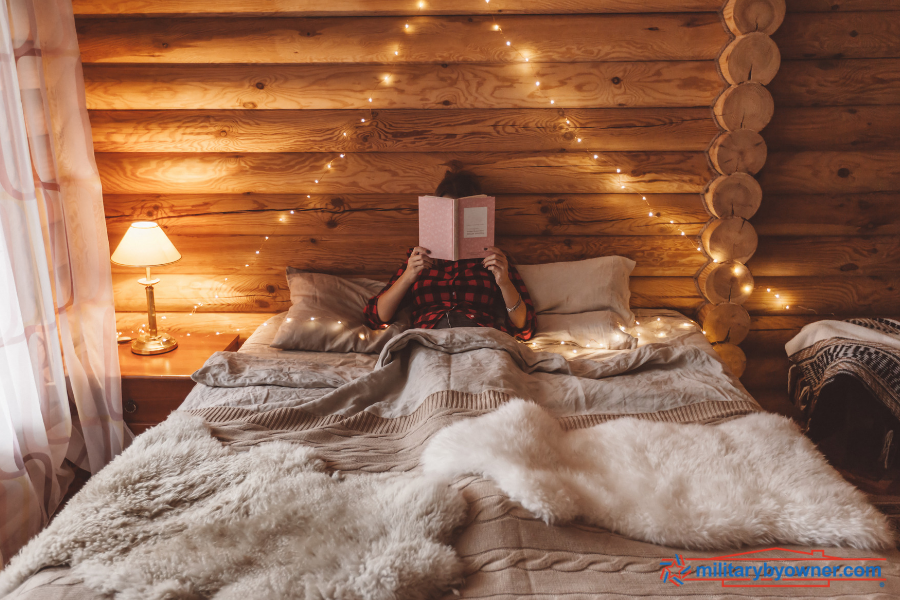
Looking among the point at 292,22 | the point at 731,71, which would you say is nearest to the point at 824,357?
the point at 731,71

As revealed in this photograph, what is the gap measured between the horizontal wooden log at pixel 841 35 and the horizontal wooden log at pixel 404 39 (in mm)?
243

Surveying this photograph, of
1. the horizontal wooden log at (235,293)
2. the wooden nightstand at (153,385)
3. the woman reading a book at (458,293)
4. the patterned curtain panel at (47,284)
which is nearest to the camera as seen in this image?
the patterned curtain panel at (47,284)

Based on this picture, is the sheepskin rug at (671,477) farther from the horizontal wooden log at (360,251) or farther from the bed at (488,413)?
the horizontal wooden log at (360,251)

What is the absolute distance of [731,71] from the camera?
2123 mm

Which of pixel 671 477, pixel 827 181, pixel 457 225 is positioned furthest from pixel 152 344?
pixel 827 181

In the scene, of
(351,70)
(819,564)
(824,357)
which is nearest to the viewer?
(819,564)

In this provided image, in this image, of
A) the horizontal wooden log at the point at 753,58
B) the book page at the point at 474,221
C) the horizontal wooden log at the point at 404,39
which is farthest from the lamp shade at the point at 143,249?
the horizontal wooden log at the point at 753,58

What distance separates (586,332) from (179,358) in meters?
1.39

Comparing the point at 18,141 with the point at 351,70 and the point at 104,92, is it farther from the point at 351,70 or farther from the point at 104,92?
the point at 351,70

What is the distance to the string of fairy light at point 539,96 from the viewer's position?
222 cm

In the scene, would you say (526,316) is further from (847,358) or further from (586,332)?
(847,358)

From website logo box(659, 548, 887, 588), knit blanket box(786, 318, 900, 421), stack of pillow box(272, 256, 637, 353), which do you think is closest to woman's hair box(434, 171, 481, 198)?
stack of pillow box(272, 256, 637, 353)

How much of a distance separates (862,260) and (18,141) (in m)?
2.83

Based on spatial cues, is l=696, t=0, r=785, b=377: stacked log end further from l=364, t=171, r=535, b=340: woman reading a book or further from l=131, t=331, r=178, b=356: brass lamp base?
l=131, t=331, r=178, b=356: brass lamp base
